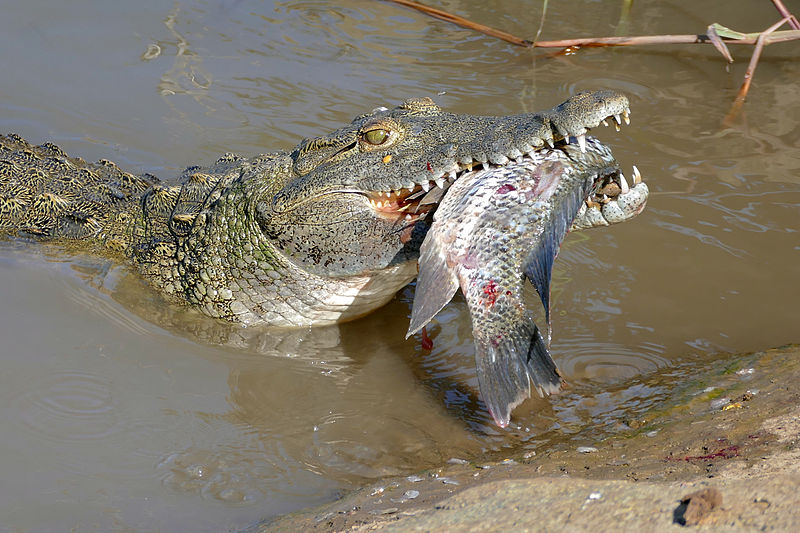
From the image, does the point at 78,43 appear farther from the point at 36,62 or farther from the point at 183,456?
the point at 183,456

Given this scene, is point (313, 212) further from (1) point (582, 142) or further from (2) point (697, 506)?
(2) point (697, 506)

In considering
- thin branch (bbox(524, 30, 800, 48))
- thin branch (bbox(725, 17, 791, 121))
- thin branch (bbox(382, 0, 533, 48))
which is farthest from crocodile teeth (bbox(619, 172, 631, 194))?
thin branch (bbox(382, 0, 533, 48))

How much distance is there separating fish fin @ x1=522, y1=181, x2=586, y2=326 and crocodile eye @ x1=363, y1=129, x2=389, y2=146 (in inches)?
40.0

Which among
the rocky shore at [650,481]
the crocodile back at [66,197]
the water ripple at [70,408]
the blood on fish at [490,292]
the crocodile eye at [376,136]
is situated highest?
the crocodile eye at [376,136]

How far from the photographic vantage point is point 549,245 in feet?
10.8

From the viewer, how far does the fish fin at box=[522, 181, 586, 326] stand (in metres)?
3.25

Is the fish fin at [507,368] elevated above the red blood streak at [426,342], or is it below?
above

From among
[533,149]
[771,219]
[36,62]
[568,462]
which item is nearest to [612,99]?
[533,149]

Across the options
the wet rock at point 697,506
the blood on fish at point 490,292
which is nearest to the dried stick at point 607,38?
the blood on fish at point 490,292

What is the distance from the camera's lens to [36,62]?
24.9 ft

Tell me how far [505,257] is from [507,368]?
447mm

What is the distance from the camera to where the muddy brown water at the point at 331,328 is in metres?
3.50

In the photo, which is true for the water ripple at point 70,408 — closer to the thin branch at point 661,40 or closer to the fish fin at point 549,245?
the fish fin at point 549,245

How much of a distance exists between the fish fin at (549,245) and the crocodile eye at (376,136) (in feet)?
3.34
